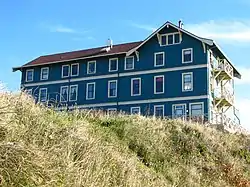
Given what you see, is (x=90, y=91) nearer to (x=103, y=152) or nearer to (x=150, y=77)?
(x=150, y=77)

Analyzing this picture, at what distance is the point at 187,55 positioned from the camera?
42.5 meters

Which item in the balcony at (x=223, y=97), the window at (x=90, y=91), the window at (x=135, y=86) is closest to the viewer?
the balcony at (x=223, y=97)

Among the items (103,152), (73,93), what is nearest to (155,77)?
(73,93)

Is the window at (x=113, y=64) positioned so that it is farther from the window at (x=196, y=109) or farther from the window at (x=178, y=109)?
the window at (x=196, y=109)

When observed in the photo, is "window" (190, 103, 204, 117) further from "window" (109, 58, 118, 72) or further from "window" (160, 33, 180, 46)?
"window" (109, 58, 118, 72)

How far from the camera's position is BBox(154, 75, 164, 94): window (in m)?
42.8

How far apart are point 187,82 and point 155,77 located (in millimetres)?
3375

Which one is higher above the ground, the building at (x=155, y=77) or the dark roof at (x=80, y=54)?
the dark roof at (x=80, y=54)

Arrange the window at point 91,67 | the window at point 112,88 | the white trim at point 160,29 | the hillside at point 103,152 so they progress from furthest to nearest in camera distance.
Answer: the window at point 91,67 → the window at point 112,88 → the white trim at point 160,29 → the hillside at point 103,152

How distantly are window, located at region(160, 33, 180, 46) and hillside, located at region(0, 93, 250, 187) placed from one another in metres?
24.7

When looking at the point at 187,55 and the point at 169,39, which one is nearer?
the point at 187,55

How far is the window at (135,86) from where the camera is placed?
43.9 metres

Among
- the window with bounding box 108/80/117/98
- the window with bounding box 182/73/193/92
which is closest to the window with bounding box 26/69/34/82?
the window with bounding box 108/80/117/98

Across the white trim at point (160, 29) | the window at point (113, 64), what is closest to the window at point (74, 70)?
the window at point (113, 64)
